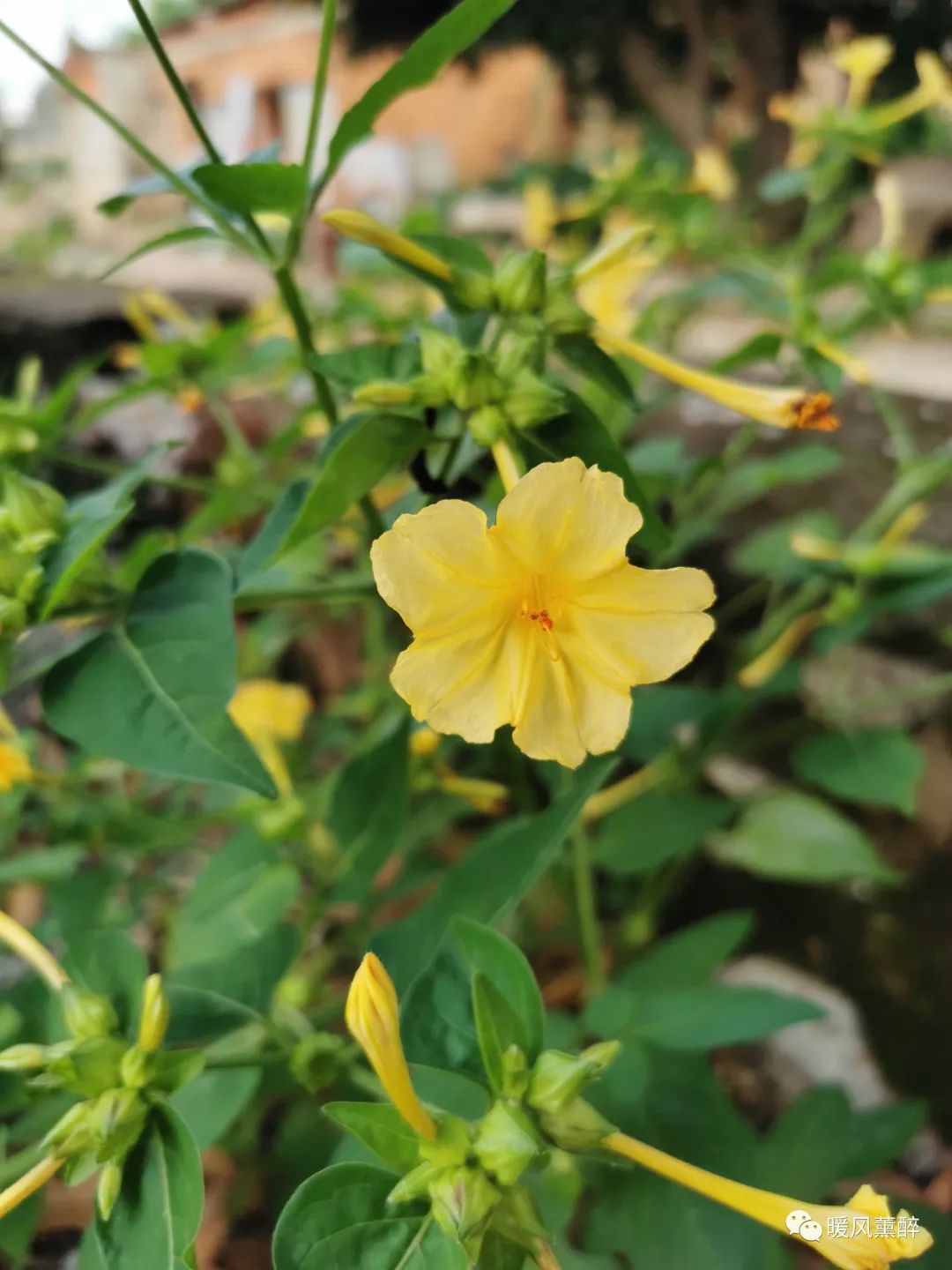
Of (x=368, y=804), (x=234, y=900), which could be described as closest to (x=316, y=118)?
(x=368, y=804)

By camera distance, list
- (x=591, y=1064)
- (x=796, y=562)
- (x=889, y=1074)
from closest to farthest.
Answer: (x=591, y=1064), (x=796, y=562), (x=889, y=1074)

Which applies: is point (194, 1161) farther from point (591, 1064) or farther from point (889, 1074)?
point (889, 1074)

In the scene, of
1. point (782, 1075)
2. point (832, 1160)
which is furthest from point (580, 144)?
point (832, 1160)

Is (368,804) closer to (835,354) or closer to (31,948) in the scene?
(31,948)

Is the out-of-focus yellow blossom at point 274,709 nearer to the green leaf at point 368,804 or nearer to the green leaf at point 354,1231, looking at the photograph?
the green leaf at point 368,804


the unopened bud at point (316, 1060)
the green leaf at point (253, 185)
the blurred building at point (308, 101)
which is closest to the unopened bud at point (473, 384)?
the green leaf at point (253, 185)
